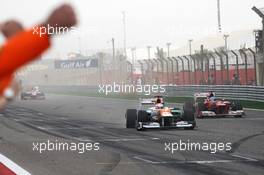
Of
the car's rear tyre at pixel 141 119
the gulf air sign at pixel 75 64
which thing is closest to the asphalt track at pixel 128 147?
the car's rear tyre at pixel 141 119

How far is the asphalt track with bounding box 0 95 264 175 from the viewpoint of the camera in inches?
368

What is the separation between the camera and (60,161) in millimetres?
10453

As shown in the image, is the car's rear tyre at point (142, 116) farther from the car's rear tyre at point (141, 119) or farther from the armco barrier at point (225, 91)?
the armco barrier at point (225, 91)

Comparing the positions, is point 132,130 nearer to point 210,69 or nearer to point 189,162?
point 189,162

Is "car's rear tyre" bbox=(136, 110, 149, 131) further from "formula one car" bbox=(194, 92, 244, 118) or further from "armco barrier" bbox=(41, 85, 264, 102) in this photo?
"armco barrier" bbox=(41, 85, 264, 102)

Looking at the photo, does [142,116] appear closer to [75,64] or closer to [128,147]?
[128,147]

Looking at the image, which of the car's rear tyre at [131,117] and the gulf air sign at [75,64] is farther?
the car's rear tyre at [131,117]

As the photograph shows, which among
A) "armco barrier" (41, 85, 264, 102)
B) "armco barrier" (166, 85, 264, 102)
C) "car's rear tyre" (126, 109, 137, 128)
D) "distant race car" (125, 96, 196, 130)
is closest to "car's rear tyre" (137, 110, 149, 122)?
"distant race car" (125, 96, 196, 130)

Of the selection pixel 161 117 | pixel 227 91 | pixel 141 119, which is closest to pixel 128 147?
pixel 141 119

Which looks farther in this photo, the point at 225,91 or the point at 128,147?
the point at 225,91

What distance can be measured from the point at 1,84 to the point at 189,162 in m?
9.07

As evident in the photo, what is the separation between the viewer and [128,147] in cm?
1246

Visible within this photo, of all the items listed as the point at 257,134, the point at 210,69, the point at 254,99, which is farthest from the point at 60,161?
the point at 210,69

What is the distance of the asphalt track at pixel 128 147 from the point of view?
9.34m
